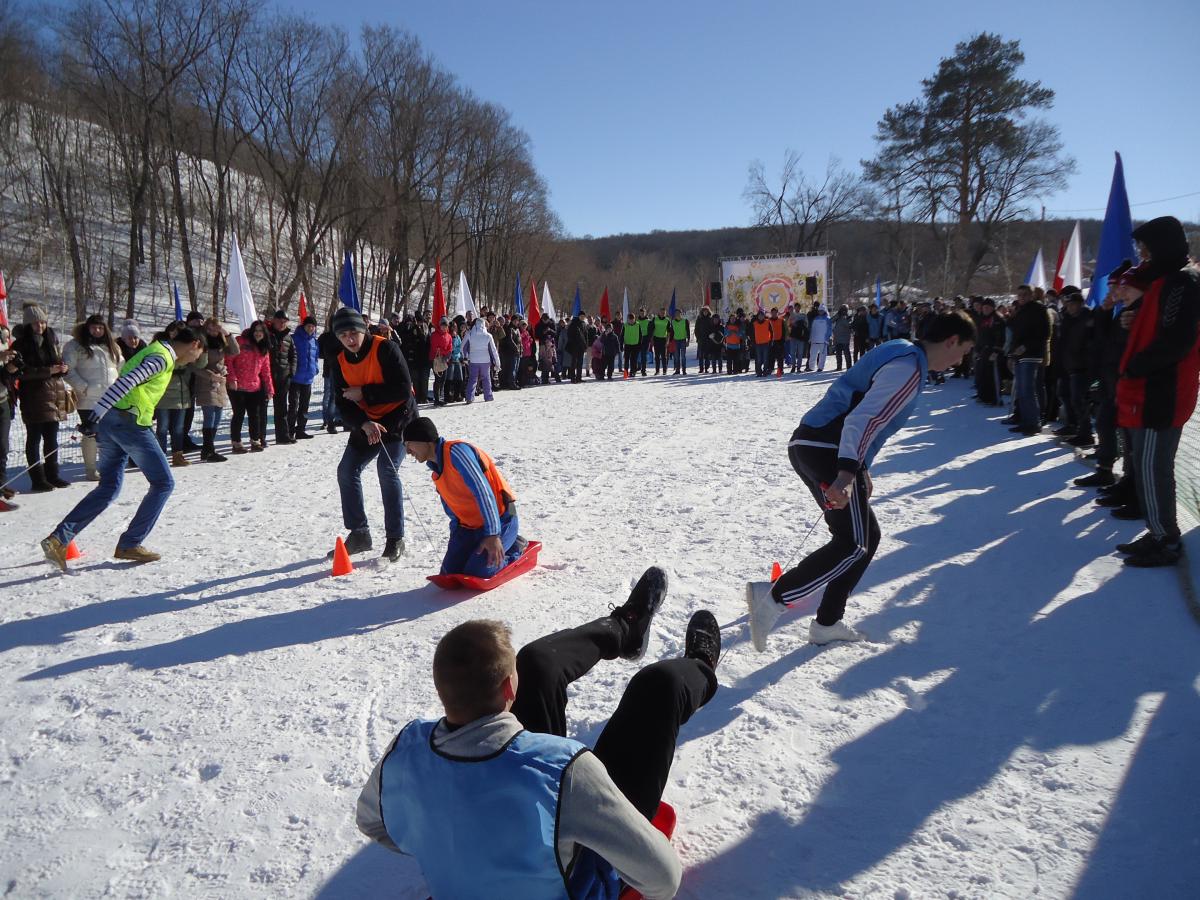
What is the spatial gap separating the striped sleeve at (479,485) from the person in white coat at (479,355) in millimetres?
11062

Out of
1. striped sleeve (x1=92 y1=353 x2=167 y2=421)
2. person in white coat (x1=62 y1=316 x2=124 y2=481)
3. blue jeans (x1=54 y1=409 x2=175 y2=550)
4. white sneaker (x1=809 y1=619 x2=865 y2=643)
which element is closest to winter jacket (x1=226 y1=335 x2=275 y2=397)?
person in white coat (x1=62 y1=316 x2=124 y2=481)

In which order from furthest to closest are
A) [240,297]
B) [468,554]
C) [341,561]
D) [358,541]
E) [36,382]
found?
[240,297] < [36,382] < [358,541] < [341,561] < [468,554]

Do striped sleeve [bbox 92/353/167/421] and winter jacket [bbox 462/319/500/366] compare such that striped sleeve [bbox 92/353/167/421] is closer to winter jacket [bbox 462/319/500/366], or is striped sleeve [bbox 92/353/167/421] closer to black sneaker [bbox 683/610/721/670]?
black sneaker [bbox 683/610/721/670]

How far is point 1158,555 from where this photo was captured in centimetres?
466

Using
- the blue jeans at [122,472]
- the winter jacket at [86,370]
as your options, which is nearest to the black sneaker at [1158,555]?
the blue jeans at [122,472]

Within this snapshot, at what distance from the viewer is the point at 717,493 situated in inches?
286

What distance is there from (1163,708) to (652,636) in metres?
2.34

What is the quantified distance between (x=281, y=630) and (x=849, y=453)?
337cm

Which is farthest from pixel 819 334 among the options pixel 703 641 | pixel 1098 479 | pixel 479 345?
pixel 703 641

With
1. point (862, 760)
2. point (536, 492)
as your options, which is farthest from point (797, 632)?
point (536, 492)

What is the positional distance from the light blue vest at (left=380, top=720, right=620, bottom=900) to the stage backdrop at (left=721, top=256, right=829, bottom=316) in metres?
31.5

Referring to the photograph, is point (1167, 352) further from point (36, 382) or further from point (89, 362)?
point (36, 382)

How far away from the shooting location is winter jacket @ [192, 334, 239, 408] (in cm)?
950

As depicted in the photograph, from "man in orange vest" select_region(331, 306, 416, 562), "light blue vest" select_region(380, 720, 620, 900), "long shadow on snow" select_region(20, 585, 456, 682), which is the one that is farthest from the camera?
"man in orange vest" select_region(331, 306, 416, 562)
